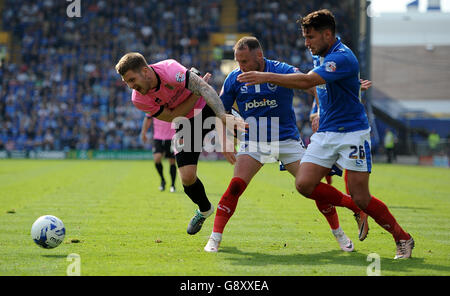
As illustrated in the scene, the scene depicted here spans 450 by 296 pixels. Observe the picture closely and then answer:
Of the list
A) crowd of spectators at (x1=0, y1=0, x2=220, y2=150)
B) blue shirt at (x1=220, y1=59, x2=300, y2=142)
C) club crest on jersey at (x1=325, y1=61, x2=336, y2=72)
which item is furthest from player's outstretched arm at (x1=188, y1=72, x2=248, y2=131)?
crowd of spectators at (x1=0, y1=0, x2=220, y2=150)

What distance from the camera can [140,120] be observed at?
32.7 m

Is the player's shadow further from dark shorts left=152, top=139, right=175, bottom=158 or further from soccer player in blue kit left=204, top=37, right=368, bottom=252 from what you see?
dark shorts left=152, top=139, right=175, bottom=158

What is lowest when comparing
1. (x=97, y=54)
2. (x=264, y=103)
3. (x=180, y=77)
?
(x=97, y=54)

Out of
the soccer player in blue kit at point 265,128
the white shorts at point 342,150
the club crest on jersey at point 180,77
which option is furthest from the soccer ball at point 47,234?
the white shorts at point 342,150

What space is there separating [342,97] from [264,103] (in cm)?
113

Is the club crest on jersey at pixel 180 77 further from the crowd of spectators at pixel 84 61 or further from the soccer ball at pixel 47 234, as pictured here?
the crowd of spectators at pixel 84 61

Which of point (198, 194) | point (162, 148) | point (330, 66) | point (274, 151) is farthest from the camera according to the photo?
point (162, 148)

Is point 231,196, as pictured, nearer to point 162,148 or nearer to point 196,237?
point 196,237

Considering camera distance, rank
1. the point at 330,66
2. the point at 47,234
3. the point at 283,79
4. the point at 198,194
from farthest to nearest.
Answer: the point at 198,194, the point at 47,234, the point at 330,66, the point at 283,79

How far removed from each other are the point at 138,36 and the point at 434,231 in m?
32.2

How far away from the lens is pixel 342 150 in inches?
220

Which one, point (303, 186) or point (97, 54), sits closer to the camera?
point (303, 186)

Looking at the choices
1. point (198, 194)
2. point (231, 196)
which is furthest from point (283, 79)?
point (198, 194)

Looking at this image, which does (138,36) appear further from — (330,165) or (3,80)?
(330,165)
